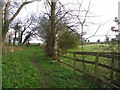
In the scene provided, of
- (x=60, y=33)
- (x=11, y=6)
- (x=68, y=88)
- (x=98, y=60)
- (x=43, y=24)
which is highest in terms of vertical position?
(x=11, y=6)

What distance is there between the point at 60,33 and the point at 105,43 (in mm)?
10910

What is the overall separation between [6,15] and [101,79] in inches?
527

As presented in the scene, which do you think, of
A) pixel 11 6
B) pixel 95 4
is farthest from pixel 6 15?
pixel 95 4

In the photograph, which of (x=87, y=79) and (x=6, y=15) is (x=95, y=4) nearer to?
(x=87, y=79)

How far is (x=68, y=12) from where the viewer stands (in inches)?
440

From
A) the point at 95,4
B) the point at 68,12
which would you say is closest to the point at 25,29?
the point at 68,12

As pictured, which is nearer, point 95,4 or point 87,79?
point 87,79

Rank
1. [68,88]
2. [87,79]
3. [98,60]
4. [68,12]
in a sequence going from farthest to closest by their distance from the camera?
[68,12], [87,79], [98,60], [68,88]

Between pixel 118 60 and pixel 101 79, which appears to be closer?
pixel 118 60

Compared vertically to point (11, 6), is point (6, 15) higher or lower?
lower

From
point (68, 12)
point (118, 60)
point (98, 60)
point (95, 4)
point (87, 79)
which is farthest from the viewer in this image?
point (68, 12)

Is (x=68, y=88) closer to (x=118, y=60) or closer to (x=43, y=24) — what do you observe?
(x=118, y=60)

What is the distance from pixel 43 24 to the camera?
15156 mm

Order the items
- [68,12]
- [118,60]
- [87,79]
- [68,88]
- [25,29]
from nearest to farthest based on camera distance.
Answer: [118,60] → [68,88] → [87,79] → [68,12] → [25,29]
